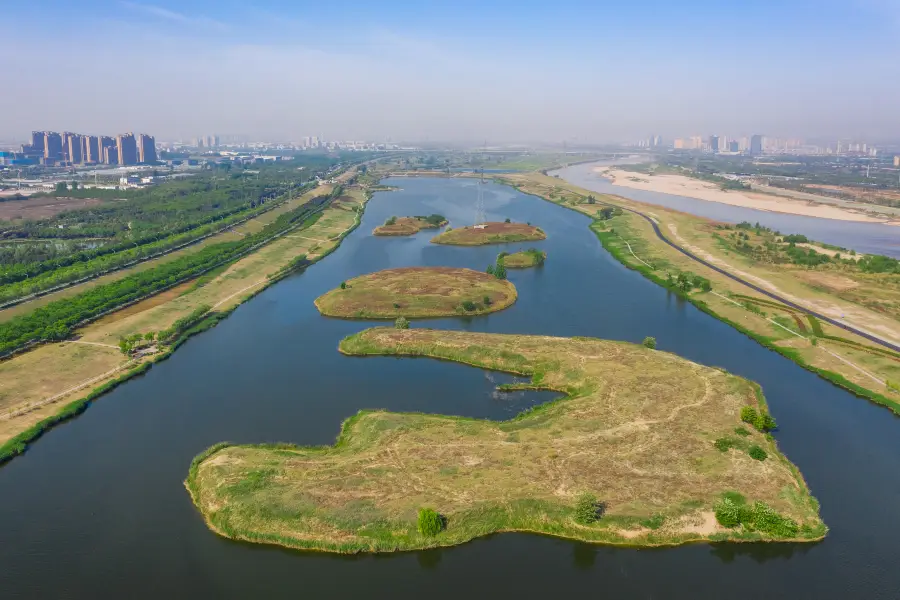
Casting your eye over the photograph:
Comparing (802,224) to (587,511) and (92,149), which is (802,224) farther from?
(92,149)

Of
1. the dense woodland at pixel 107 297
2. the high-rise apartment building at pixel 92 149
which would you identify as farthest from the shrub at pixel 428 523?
the high-rise apartment building at pixel 92 149

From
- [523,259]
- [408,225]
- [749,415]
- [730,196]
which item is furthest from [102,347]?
[730,196]

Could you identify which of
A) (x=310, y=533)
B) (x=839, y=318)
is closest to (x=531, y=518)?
(x=310, y=533)

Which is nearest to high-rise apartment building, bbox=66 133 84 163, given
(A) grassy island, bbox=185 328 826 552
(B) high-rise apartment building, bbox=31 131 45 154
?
(B) high-rise apartment building, bbox=31 131 45 154

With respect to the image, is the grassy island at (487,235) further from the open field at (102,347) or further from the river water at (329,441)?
the river water at (329,441)

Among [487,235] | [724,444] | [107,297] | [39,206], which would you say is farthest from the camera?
[39,206]

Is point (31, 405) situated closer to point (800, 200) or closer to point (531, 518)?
point (531, 518)

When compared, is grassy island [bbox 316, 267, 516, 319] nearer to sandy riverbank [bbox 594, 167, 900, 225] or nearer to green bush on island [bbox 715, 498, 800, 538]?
green bush on island [bbox 715, 498, 800, 538]
